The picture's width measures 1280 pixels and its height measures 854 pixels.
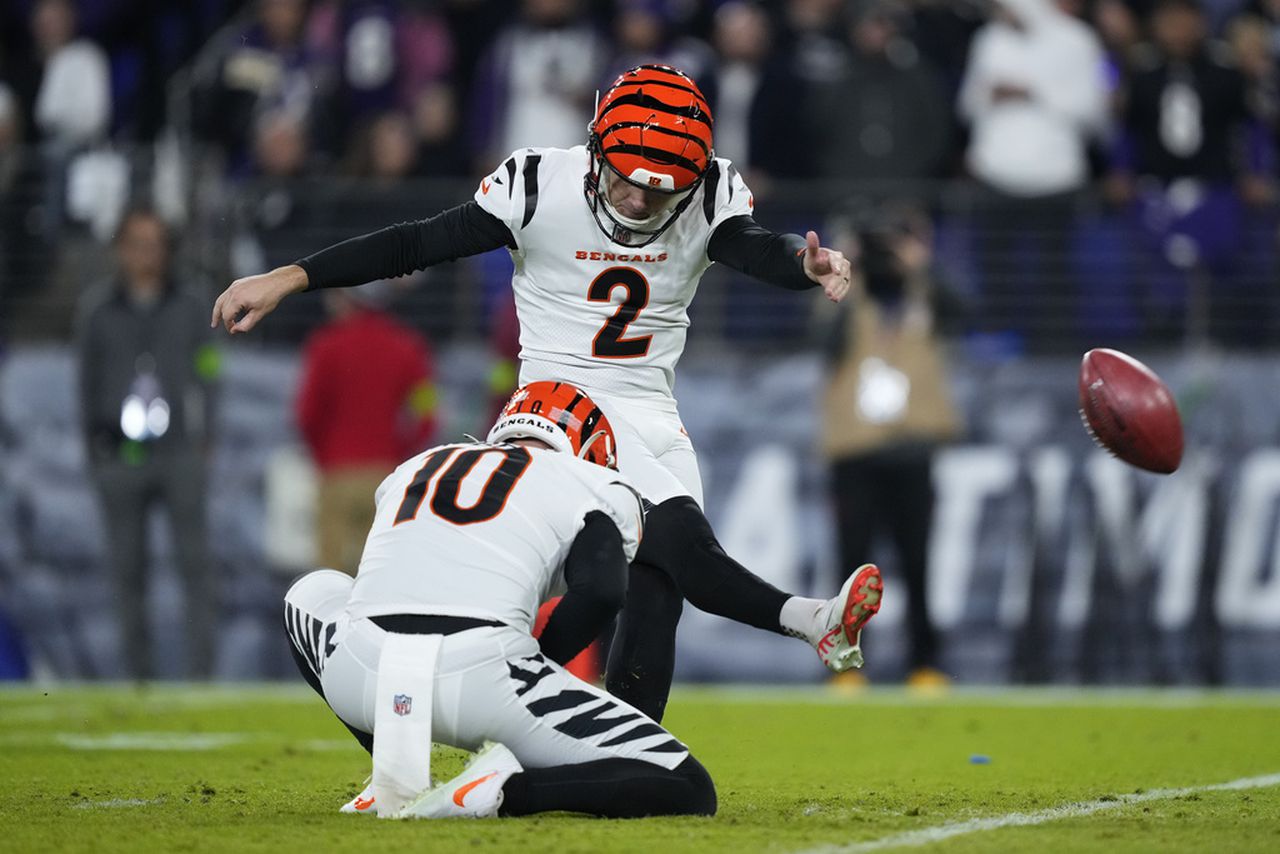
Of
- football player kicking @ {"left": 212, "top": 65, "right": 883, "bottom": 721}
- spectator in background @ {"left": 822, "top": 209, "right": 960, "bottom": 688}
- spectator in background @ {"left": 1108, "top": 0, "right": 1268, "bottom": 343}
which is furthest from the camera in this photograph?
spectator in background @ {"left": 1108, "top": 0, "right": 1268, "bottom": 343}

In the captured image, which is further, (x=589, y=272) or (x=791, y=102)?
(x=791, y=102)

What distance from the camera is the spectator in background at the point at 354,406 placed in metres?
11.6

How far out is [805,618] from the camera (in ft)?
18.8

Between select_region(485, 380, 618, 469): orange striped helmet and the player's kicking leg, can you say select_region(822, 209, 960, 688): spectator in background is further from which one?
select_region(485, 380, 618, 469): orange striped helmet

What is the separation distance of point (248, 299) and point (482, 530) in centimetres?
102

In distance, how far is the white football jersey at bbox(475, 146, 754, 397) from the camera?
6.09 meters

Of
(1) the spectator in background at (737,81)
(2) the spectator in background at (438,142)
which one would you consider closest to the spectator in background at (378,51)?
(2) the spectator in background at (438,142)

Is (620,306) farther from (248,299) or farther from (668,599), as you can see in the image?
(248,299)

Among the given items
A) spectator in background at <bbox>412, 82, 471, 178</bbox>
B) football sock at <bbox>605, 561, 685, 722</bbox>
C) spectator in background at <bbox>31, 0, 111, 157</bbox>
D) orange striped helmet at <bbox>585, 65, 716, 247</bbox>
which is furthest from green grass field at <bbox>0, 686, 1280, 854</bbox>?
spectator in background at <bbox>31, 0, 111, 157</bbox>

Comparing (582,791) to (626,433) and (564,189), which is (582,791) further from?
(564,189)

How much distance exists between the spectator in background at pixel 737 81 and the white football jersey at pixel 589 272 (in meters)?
6.15

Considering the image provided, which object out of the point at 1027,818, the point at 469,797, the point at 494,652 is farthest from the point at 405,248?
the point at 1027,818

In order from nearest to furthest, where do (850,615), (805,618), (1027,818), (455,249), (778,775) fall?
(1027,818)
(850,615)
(805,618)
(455,249)
(778,775)

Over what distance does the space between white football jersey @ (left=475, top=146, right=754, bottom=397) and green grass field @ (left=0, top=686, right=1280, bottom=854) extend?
1336 millimetres
